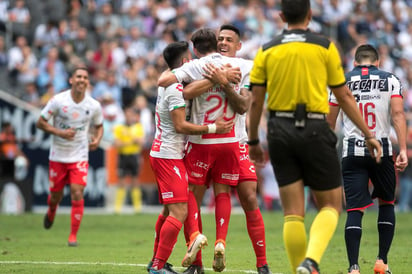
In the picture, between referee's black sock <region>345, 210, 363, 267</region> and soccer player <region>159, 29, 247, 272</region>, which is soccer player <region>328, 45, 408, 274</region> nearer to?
referee's black sock <region>345, 210, 363, 267</region>

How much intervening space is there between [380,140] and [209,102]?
202cm

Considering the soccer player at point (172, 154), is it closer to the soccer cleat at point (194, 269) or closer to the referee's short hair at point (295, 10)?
the soccer cleat at point (194, 269)

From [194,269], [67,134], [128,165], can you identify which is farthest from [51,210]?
[128,165]

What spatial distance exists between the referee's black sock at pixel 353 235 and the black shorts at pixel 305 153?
1930mm

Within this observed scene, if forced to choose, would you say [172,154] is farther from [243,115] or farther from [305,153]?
[305,153]

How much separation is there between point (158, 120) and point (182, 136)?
326 mm

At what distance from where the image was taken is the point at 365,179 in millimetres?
9828

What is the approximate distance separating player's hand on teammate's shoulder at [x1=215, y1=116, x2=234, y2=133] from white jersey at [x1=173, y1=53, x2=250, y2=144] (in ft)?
0.18

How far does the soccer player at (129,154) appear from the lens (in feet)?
74.7

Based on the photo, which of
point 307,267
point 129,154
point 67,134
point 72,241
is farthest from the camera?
point 129,154

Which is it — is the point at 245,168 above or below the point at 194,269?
above

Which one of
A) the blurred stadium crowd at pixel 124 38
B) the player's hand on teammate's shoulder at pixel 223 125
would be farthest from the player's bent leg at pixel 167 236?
the blurred stadium crowd at pixel 124 38

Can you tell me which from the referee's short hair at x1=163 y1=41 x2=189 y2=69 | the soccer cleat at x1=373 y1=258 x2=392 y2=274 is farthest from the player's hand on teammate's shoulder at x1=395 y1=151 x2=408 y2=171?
the referee's short hair at x1=163 y1=41 x2=189 y2=69

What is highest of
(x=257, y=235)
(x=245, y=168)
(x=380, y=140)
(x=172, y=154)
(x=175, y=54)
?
(x=175, y=54)
